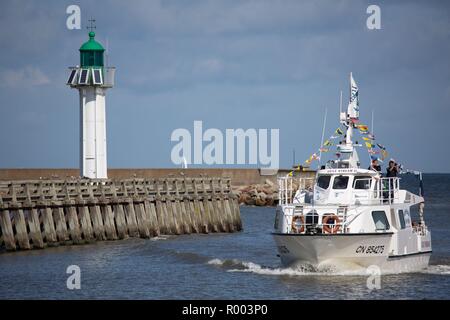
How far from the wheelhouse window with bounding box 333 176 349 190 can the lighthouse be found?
23.7 m

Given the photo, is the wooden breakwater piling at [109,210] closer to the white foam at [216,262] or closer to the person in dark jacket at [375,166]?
the white foam at [216,262]

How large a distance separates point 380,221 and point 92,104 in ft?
86.9

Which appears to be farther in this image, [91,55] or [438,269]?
[91,55]

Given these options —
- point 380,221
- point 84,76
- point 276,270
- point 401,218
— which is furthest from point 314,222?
point 84,76

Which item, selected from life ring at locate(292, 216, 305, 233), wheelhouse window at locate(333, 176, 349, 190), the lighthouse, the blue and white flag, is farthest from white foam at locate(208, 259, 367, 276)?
the lighthouse

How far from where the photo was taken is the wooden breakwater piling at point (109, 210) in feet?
147

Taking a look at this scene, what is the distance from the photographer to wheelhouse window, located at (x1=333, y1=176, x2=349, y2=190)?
1422 inches

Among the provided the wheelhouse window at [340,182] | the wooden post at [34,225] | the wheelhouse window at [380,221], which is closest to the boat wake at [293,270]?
the wheelhouse window at [380,221]

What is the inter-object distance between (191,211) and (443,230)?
1602cm

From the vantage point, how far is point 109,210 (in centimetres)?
4906

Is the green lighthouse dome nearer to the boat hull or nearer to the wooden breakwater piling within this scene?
the wooden breakwater piling

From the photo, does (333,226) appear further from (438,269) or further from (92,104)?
(92,104)
